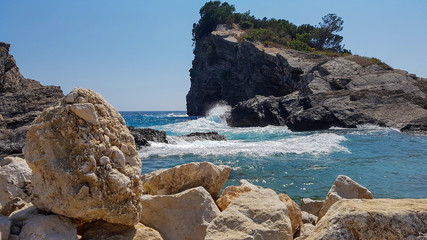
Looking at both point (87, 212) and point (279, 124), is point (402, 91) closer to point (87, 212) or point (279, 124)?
point (279, 124)

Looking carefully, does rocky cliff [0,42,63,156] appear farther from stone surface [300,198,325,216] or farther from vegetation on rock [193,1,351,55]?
vegetation on rock [193,1,351,55]

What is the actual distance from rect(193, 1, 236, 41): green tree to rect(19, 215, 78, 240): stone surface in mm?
56444

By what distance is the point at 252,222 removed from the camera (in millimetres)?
2570

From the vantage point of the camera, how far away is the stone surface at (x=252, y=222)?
245cm

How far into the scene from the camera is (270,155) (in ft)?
42.0

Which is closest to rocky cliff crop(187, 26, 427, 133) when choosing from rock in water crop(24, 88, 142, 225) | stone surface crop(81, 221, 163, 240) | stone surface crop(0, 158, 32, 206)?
stone surface crop(81, 221, 163, 240)

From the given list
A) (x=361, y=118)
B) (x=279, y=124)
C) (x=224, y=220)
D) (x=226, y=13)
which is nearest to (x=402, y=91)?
(x=361, y=118)

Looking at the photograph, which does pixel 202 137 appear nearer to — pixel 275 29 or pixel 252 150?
pixel 252 150

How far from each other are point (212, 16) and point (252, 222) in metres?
57.1

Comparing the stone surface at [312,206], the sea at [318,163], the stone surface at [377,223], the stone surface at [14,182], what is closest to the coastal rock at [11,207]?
the stone surface at [14,182]

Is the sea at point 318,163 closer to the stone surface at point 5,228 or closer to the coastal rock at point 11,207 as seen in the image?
the coastal rock at point 11,207

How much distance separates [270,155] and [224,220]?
10.4m

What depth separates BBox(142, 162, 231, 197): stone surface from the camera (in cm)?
401

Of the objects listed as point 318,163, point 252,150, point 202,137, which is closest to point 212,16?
point 202,137
